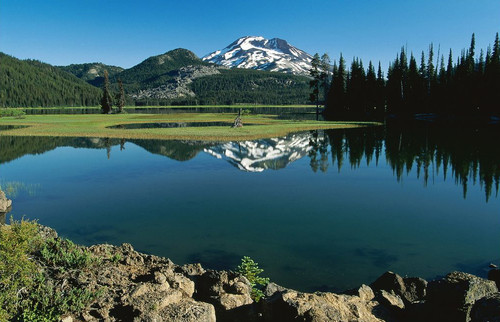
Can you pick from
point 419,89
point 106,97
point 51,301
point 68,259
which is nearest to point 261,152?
point 68,259

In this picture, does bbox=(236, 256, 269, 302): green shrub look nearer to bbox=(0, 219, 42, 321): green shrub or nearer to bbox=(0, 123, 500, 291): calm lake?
bbox=(0, 123, 500, 291): calm lake

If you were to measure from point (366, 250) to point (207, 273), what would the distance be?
758 centimetres

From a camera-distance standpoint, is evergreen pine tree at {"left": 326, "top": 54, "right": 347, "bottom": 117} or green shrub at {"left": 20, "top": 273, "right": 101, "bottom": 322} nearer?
green shrub at {"left": 20, "top": 273, "right": 101, "bottom": 322}

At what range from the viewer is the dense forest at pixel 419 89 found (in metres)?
85.1

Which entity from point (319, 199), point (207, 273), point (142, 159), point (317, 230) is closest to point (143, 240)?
point (207, 273)

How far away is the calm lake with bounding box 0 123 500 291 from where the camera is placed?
14516 millimetres

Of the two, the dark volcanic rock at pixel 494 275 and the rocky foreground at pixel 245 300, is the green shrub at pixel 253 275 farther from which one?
the dark volcanic rock at pixel 494 275

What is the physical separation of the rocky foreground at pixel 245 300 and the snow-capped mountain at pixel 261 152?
2261cm

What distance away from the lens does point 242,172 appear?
105ft

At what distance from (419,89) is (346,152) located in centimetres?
7433

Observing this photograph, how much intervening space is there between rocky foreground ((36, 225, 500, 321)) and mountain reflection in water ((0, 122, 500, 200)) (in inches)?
685

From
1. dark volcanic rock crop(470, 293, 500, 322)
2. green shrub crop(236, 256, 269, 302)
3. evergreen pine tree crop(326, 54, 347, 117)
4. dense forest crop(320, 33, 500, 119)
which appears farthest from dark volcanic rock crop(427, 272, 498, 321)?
evergreen pine tree crop(326, 54, 347, 117)

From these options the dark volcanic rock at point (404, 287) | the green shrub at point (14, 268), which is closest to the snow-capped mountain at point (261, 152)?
the dark volcanic rock at point (404, 287)

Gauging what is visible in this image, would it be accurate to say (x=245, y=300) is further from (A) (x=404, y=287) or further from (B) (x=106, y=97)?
(B) (x=106, y=97)
